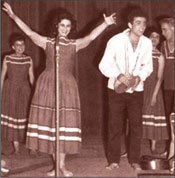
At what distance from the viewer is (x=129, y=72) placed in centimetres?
394

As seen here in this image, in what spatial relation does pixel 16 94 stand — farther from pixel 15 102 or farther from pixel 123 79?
pixel 123 79

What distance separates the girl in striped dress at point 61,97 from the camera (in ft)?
12.4

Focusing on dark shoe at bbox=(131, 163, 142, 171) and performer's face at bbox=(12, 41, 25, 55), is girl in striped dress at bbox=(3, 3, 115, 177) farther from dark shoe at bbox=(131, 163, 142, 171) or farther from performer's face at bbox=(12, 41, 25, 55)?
performer's face at bbox=(12, 41, 25, 55)

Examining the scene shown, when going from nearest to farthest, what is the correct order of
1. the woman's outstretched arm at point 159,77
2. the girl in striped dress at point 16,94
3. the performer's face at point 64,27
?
the performer's face at point 64,27
the woman's outstretched arm at point 159,77
the girl in striped dress at point 16,94

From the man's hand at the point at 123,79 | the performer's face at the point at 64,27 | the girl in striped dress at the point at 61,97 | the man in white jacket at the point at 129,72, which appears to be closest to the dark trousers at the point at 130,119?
the man in white jacket at the point at 129,72

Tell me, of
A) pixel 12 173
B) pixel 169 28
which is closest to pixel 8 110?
pixel 12 173

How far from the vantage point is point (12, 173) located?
3.89m

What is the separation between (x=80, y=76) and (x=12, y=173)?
2.71 metres

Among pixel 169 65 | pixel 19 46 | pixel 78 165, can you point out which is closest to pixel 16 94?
pixel 19 46

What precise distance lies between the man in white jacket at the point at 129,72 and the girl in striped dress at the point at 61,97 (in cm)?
25

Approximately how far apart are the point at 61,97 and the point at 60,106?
8 centimetres

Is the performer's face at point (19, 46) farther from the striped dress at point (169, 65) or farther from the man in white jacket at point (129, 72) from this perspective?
the striped dress at point (169, 65)

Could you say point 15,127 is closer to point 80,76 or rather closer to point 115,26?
point 80,76

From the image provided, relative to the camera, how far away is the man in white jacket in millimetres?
3906
